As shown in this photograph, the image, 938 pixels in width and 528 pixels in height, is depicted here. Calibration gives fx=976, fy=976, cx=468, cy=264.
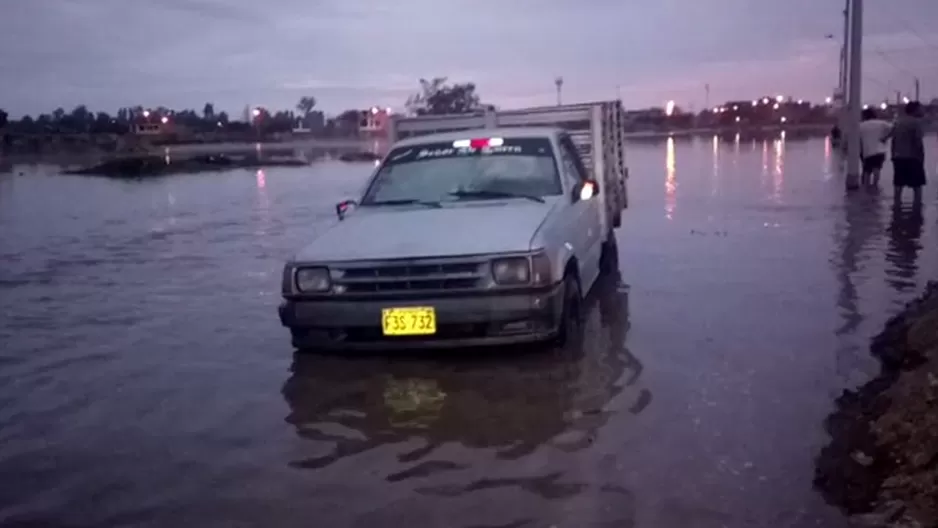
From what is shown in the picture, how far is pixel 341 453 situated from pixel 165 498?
101cm

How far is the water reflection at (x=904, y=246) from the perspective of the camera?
385 inches

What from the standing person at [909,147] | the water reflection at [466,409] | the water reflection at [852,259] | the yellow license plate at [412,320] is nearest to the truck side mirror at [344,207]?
the water reflection at [466,409]

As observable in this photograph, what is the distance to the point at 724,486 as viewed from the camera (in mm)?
4668

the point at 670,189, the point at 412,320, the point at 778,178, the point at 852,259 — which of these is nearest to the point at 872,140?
the point at 670,189

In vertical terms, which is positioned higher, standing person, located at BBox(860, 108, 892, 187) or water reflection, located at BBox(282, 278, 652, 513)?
standing person, located at BBox(860, 108, 892, 187)

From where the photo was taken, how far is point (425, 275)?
6.44m

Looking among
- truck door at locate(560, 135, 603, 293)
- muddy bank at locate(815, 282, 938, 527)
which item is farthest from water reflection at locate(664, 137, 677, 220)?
muddy bank at locate(815, 282, 938, 527)

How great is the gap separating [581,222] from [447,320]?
7.09 feet

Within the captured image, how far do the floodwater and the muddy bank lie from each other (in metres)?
0.14

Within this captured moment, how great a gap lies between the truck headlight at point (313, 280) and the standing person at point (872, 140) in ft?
45.4

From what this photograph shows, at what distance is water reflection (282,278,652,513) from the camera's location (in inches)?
202

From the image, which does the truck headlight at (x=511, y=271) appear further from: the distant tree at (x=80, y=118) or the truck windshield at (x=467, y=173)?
the distant tree at (x=80, y=118)

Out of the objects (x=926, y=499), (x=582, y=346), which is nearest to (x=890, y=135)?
(x=582, y=346)

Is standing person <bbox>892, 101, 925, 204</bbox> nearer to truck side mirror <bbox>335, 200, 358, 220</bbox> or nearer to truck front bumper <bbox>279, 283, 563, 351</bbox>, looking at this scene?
truck side mirror <bbox>335, 200, 358, 220</bbox>
